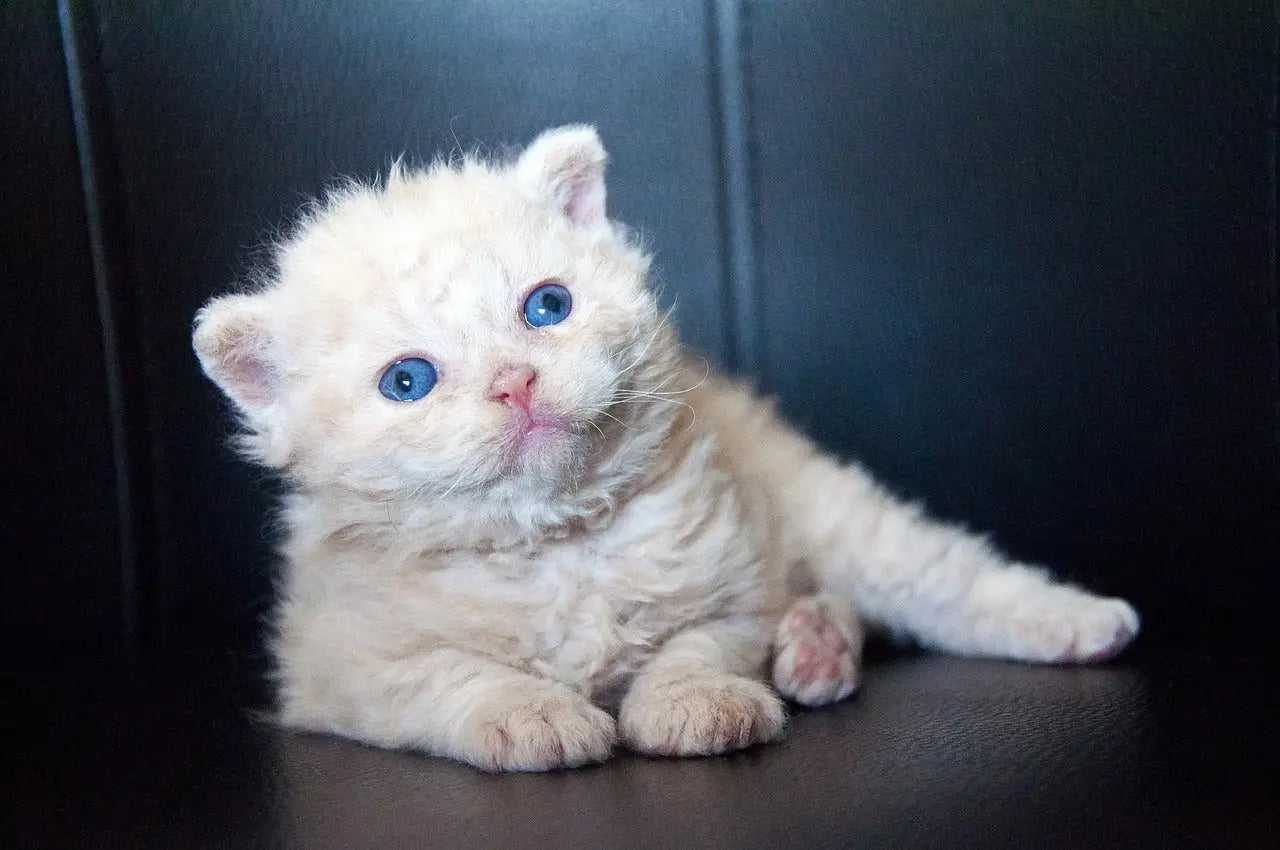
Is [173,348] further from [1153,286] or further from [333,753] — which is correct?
[1153,286]

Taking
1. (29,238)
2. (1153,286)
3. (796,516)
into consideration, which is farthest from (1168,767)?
(29,238)

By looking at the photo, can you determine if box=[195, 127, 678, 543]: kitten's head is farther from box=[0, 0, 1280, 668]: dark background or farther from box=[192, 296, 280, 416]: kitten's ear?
box=[0, 0, 1280, 668]: dark background

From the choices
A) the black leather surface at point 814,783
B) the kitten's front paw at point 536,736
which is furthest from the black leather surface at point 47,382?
A: the kitten's front paw at point 536,736

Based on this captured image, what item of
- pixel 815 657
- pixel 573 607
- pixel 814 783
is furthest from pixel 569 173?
pixel 814 783

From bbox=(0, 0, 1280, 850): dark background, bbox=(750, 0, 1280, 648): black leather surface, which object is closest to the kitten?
bbox=(0, 0, 1280, 850): dark background

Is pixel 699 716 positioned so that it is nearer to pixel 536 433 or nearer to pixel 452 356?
pixel 536 433

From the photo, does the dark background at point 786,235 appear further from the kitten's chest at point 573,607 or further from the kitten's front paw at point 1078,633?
the kitten's chest at point 573,607
